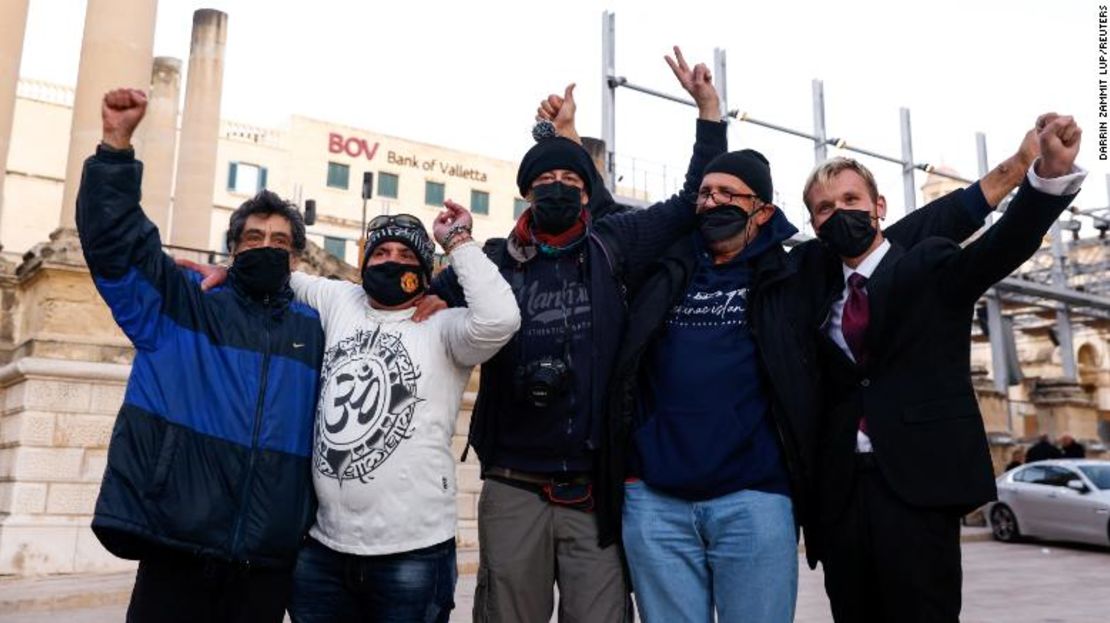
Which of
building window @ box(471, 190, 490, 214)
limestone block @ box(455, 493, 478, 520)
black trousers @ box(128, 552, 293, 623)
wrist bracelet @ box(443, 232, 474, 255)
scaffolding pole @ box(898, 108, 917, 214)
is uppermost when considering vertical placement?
building window @ box(471, 190, 490, 214)

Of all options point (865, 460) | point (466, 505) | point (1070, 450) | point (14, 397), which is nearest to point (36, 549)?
point (14, 397)

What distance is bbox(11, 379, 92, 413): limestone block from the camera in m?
8.50

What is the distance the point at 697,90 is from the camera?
11.4 feet

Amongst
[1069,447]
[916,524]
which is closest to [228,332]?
[916,524]

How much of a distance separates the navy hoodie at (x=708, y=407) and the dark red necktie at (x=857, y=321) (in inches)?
11.9

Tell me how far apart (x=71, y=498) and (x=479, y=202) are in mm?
43637

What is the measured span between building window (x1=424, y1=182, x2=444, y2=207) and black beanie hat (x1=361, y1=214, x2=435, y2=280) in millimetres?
46965

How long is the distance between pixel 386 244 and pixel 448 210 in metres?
0.25

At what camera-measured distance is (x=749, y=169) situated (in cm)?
311

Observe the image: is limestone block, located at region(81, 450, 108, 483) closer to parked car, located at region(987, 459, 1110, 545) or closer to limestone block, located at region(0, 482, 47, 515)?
limestone block, located at region(0, 482, 47, 515)

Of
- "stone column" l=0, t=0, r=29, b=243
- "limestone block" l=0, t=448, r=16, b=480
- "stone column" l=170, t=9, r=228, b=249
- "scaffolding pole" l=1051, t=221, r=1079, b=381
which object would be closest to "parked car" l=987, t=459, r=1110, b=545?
"scaffolding pole" l=1051, t=221, r=1079, b=381

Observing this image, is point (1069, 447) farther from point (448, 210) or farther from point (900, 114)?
point (448, 210)

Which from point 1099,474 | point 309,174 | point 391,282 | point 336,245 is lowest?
point 1099,474

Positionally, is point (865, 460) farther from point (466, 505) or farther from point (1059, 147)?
point (466, 505)
